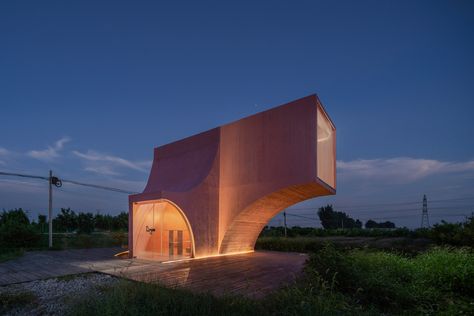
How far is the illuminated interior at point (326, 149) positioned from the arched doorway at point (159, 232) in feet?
16.0

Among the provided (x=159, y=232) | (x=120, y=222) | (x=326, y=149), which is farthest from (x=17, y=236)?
(x=326, y=149)

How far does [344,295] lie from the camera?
4.62 meters

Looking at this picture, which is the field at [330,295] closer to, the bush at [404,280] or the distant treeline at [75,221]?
the bush at [404,280]

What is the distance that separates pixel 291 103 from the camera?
9.30 m

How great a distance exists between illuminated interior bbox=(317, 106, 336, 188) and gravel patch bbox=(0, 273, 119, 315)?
6435 mm

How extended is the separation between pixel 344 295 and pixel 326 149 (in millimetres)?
6000

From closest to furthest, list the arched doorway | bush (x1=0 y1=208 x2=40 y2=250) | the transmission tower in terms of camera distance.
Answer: the arched doorway
bush (x1=0 y1=208 x2=40 y2=250)
the transmission tower

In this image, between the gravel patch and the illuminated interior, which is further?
the illuminated interior

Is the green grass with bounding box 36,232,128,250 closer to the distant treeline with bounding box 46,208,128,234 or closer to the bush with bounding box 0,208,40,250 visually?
the bush with bounding box 0,208,40,250

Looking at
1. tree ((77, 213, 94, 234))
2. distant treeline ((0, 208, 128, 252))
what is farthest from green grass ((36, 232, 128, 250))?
tree ((77, 213, 94, 234))

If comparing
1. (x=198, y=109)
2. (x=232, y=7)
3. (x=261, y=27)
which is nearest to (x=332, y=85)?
(x=261, y=27)

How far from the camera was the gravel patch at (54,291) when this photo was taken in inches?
177

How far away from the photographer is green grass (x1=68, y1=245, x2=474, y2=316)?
137 inches

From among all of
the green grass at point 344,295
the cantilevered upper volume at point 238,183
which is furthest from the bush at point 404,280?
the cantilevered upper volume at point 238,183
